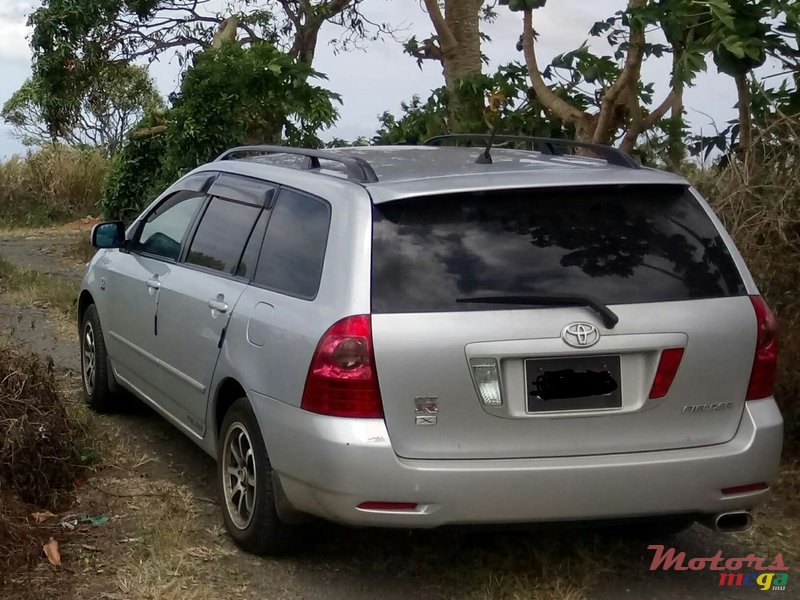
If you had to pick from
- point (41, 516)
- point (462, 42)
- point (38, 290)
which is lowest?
point (38, 290)

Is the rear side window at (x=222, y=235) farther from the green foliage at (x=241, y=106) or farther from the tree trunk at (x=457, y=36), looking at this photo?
the green foliage at (x=241, y=106)

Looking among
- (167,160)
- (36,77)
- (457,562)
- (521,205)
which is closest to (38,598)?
(457,562)

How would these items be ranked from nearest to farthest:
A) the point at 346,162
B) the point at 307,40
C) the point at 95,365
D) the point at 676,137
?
1. the point at 346,162
2. the point at 95,365
3. the point at 676,137
4. the point at 307,40

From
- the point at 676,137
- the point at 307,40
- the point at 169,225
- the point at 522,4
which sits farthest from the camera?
the point at 307,40

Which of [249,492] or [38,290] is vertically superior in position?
[249,492]

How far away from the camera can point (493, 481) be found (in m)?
3.96

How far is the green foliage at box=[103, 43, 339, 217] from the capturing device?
13.4 metres

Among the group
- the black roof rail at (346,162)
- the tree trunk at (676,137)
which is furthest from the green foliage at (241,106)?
the black roof rail at (346,162)

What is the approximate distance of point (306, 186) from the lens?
15.6ft

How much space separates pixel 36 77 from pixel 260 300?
15.4 m

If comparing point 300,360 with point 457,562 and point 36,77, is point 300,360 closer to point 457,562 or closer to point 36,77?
point 457,562

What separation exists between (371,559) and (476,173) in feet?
5.70

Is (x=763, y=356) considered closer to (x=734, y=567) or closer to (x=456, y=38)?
(x=734, y=567)

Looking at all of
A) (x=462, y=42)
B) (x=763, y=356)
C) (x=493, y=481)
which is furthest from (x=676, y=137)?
(x=493, y=481)
